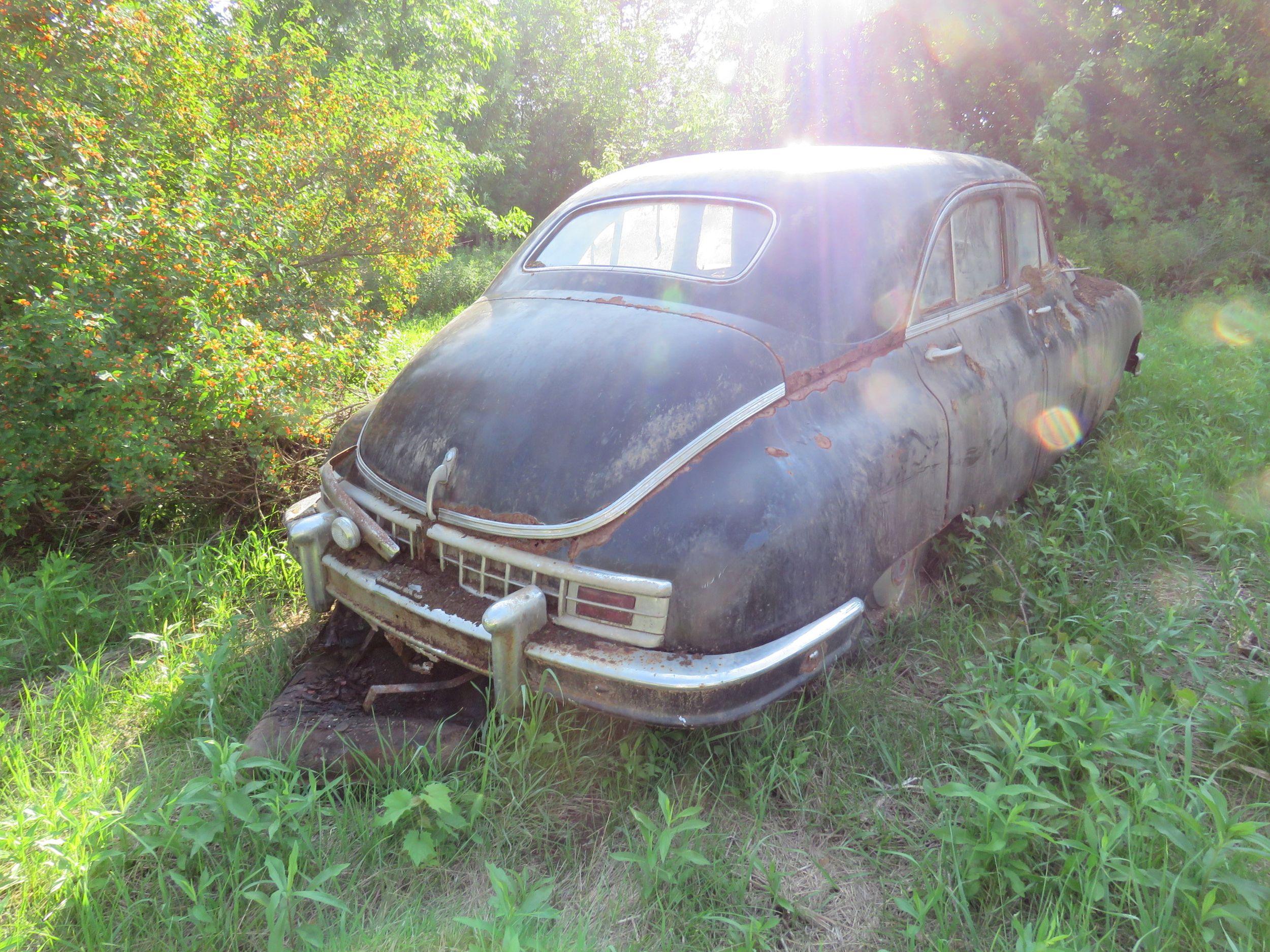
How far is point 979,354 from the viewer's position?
298 centimetres

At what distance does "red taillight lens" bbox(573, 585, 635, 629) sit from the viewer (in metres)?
2.02

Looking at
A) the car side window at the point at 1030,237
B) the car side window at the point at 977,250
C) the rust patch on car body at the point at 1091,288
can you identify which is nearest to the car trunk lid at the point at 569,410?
the car side window at the point at 977,250

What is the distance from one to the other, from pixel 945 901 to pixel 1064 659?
4.11 ft

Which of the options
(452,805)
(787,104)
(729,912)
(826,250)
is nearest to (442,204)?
(826,250)

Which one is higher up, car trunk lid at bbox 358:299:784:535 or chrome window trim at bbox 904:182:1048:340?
chrome window trim at bbox 904:182:1048:340

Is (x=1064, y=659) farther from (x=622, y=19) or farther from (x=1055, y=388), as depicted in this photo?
(x=622, y=19)

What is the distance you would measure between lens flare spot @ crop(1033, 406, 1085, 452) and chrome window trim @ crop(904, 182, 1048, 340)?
557 mm

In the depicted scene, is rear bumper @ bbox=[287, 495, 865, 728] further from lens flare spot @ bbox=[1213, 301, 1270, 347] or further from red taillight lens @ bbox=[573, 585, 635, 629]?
lens flare spot @ bbox=[1213, 301, 1270, 347]

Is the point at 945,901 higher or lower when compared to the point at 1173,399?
lower

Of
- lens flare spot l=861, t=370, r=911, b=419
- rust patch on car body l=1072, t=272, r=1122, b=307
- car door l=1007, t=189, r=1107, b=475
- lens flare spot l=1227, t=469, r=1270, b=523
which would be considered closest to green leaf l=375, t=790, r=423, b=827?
lens flare spot l=861, t=370, r=911, b=419

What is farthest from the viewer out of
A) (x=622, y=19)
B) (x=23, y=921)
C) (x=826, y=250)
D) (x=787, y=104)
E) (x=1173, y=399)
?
(x=622, y=19)

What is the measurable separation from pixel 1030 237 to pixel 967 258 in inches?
33.7

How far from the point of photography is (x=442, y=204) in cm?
572

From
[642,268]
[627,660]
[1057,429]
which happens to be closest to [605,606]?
[627,660]
